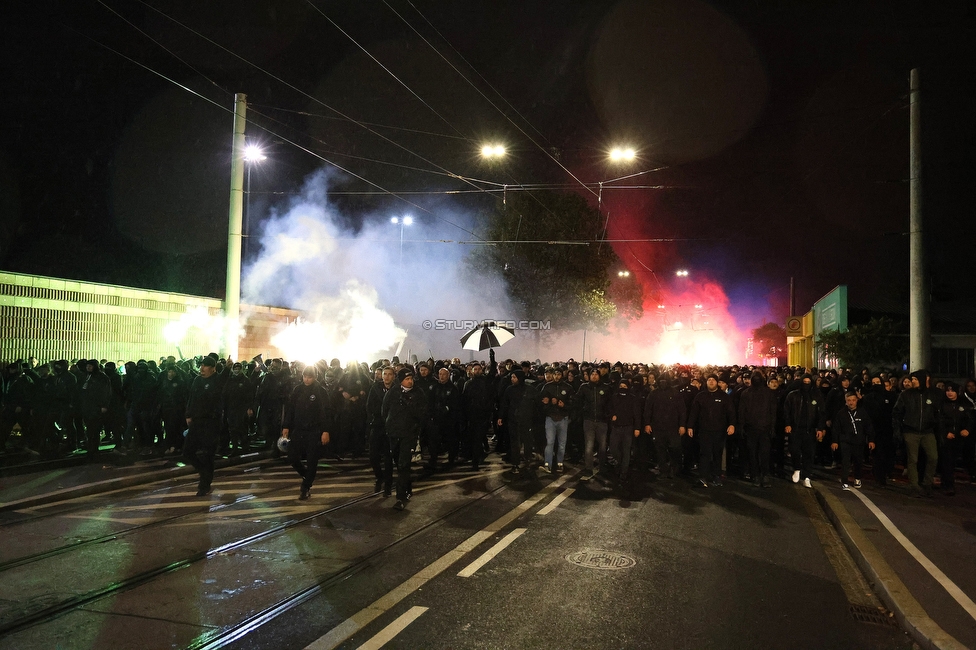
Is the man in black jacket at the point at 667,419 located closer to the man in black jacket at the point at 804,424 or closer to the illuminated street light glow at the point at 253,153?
the man in black jacket at the point at 804,424

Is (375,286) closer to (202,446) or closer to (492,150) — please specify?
(492,150)

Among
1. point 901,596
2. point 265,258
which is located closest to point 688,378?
point 901,596

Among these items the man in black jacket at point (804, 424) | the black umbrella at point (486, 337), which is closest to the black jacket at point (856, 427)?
the man in black jacket at point (804, 424)

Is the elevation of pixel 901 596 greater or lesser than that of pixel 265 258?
lesser

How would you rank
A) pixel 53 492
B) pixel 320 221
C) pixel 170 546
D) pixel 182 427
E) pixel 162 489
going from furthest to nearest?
pixel 320 221 → pixel 182 427 → pixel 162 489 → pixel 53 492 → pixel 170 546

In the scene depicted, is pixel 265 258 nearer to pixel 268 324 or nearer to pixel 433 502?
pixel 268 324

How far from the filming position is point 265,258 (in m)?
30.0

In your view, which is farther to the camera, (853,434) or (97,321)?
(97,321)

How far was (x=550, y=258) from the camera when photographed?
1449 inches

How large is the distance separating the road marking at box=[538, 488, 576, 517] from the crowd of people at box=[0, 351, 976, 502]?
1.61 meters

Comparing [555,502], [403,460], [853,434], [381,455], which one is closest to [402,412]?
[403,460]

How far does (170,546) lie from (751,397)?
828cm

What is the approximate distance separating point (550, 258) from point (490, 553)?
3083 centimetres

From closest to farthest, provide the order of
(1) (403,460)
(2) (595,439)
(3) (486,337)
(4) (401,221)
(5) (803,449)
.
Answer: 1. (1) (403,460)
2. (5) (803,449)
3. (2) (595,439)
4. (3) (486,337)
5. (4) (401,221)
